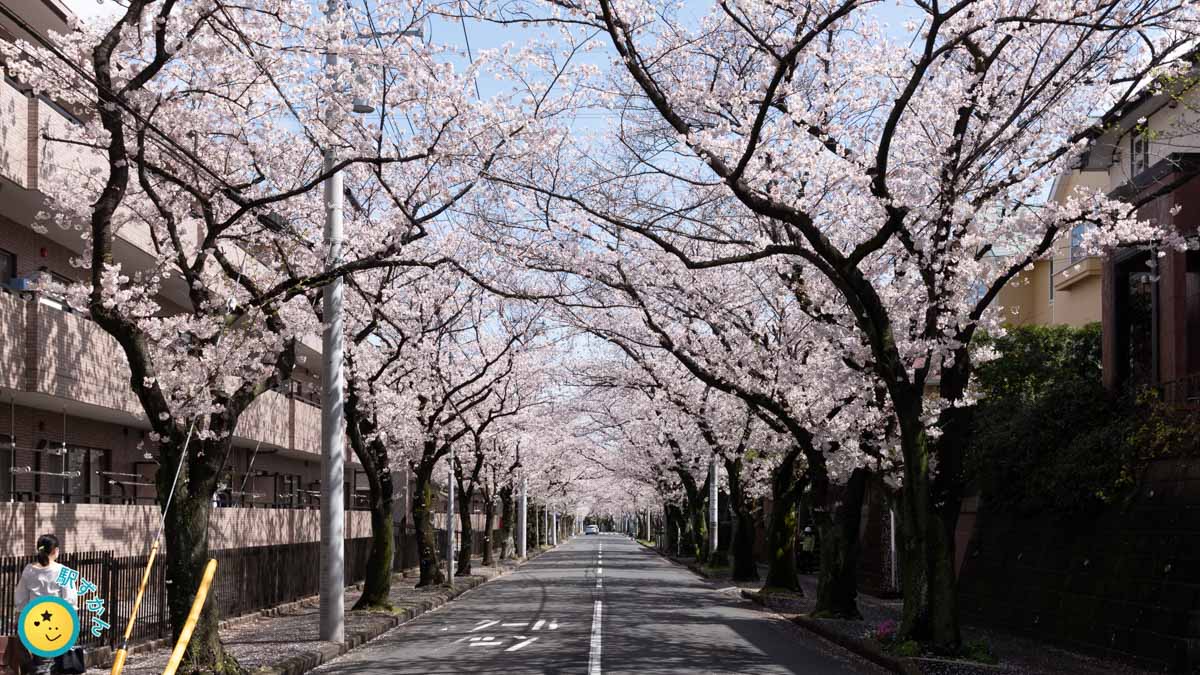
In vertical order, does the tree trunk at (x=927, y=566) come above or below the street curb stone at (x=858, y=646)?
above

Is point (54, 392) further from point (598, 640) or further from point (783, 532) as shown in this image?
point (783, 532)

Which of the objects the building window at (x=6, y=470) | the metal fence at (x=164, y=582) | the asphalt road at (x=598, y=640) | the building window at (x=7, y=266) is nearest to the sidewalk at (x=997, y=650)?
the asphalt road at (x=598, y=640)

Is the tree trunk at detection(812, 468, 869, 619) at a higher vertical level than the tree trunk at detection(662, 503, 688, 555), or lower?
higher

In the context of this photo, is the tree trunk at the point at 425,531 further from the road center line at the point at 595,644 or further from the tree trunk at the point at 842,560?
the tree trunk at the point at 842,560

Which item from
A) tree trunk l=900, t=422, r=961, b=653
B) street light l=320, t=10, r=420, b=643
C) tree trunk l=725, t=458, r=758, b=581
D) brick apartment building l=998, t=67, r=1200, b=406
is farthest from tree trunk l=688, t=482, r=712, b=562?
tree trunk l=900, t=422, r=961, b=653

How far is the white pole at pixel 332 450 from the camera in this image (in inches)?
734

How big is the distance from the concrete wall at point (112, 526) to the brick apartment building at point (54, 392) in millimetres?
25

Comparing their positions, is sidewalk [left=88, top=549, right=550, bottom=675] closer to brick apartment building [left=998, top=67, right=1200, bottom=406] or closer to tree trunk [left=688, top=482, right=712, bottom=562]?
brick apartment building [left=998, top=67, right=1200, bottom=406]

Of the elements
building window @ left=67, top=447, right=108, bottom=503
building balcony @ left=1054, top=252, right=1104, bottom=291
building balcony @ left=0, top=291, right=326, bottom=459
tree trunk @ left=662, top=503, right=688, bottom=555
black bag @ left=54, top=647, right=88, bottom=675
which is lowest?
tree trunk @ left=662, top=503, right=688, bottom=555

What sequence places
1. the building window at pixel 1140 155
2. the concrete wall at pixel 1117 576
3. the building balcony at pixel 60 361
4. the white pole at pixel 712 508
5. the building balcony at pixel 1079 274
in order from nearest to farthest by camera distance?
the concrete wall at pixel 1117 576 < the building balcony at pixel 60 361 < the building window at pixel 1140 155 < the building balcony at pixel 1079 274 < the white pole at pixel 712 508

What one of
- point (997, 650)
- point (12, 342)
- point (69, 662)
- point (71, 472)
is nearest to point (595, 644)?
point (997, 650)

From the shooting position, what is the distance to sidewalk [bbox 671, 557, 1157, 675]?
611 inches

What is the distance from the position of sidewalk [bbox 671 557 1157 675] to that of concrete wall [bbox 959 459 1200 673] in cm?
29

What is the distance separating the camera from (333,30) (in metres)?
12.5
